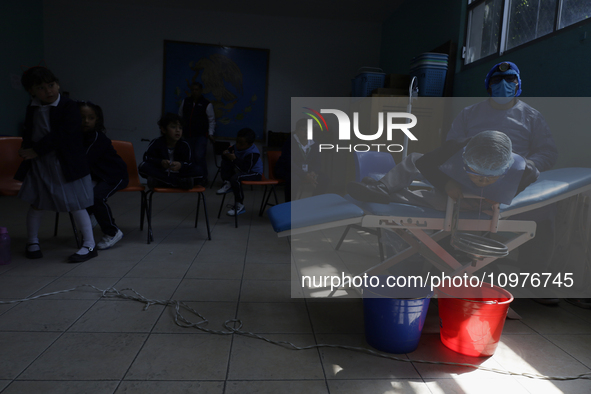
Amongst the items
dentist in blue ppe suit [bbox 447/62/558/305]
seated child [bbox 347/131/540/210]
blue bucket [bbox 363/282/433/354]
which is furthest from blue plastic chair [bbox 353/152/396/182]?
blue bucket [bbox 363/282/433/354]

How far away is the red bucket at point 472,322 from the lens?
5.03 ft

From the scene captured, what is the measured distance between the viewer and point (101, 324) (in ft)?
5.77

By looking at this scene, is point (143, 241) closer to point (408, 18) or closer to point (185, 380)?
point (185, 380)

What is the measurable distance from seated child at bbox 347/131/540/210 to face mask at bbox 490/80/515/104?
2.31 feet

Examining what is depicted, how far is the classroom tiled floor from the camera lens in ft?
4.55

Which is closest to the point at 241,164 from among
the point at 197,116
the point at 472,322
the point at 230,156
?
the point at 230,156

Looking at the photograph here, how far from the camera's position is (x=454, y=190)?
5.61 feet

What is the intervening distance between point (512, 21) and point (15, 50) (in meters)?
6.59

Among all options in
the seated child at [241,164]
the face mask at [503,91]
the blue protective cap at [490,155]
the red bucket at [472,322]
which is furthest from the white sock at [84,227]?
the face mask at [503,91]

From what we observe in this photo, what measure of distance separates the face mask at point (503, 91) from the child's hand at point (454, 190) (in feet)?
3.20

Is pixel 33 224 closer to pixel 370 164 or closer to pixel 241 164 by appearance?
pixel 241 164

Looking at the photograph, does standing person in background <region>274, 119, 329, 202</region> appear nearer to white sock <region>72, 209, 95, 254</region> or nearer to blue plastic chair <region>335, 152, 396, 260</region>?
blue plastic chair <region>335, 152, 396, 260</region>

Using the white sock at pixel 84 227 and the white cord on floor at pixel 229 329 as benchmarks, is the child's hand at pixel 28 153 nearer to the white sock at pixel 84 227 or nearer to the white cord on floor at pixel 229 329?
the white sock at pixel 84 227

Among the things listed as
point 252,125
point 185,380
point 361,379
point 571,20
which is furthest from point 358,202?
point 252,125
